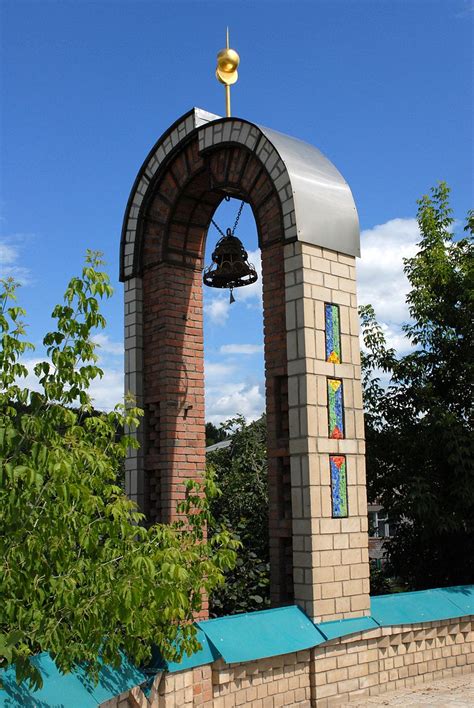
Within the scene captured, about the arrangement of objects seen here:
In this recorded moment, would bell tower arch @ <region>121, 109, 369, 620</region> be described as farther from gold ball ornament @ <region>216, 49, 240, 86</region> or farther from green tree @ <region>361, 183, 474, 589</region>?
green tree @ <region>361, 183, 474, 589</region>

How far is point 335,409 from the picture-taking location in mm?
7199

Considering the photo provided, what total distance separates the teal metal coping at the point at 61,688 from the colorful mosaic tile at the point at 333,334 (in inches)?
131

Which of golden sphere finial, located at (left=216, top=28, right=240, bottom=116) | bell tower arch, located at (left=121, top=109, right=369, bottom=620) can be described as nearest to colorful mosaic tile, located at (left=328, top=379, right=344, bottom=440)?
bell tower arch, located at (left=121, top=109, right=369, bottom=620)

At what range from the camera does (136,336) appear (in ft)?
28.0

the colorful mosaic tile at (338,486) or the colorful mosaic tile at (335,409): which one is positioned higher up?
the colorful mosaic tile at (335,409)

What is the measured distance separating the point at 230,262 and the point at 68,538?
4436mm

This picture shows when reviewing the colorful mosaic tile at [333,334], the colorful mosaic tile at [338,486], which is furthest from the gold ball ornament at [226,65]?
the colorful mosaic tile at [338,486]

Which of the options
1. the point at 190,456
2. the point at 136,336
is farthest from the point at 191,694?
the point at 136,336

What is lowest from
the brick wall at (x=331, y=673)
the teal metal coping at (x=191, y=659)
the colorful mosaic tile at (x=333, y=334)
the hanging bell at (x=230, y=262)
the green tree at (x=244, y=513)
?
the brick wall at (x=331, y=673)

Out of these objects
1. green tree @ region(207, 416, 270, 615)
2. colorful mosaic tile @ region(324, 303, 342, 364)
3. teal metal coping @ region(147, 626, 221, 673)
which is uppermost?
colorful mosaic tile @ region(324, 303, 342, 364)

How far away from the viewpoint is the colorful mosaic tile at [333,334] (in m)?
7.27

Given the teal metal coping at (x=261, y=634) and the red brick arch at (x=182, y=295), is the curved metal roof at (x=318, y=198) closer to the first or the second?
the red brick arch at (x=182, y=295)

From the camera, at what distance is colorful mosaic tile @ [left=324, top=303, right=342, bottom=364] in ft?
23.9

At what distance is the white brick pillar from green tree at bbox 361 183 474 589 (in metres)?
2.37
